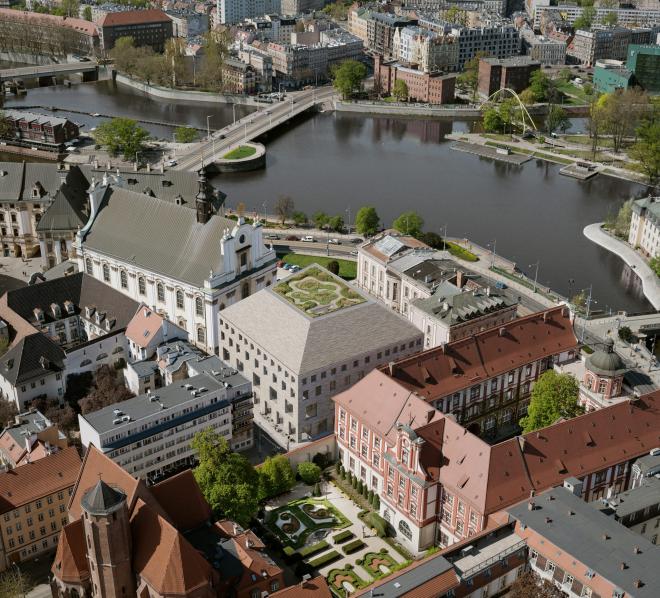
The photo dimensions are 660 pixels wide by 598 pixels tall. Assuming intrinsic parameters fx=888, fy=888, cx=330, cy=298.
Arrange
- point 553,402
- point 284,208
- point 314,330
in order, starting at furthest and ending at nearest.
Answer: point 284,208 → point 314,330 → point 553,402

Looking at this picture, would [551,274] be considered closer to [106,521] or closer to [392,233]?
[392,233]

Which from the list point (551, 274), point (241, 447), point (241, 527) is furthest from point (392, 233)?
point (241, 527)

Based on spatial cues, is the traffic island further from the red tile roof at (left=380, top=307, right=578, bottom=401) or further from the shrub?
the shrub

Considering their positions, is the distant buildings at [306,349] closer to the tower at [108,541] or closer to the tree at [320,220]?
the tower at [108,541]

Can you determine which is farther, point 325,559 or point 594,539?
point 325,559

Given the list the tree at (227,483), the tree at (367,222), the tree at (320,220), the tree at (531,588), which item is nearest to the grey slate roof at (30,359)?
the tree at (227,483)

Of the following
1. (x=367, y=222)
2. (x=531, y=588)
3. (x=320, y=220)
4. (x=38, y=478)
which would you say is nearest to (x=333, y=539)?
(x=531, y=588)

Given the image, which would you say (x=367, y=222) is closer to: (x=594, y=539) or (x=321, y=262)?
(x=321, y=262)
